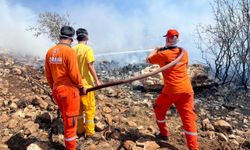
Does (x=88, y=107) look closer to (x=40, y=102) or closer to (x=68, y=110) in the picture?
(x=68, y=110)

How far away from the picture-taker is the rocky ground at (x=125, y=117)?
5.01m

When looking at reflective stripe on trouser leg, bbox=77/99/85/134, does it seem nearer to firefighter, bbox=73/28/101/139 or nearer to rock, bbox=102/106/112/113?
firefighter, bbox=73/28/101/139

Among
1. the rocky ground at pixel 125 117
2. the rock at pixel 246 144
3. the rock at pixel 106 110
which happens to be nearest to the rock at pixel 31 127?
the rocky ground at pixel 125 117

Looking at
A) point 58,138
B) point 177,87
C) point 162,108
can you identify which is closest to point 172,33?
point 177,87

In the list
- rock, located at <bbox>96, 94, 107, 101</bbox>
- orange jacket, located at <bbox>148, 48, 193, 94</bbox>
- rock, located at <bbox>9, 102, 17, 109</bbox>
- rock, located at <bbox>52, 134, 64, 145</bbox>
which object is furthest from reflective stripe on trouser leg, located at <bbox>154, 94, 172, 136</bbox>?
rock, located at <bbox>9, 102, 17, 109</bbox>

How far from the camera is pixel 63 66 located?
167 inches

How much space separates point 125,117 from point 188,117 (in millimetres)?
1826

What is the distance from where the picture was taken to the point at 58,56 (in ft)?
13.9

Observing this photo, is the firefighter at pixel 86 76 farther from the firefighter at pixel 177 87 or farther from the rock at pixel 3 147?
the rock at pixel 3 147

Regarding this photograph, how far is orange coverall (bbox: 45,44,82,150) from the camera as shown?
4219 millimetres

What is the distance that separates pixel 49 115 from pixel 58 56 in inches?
67.2

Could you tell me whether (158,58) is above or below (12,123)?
above

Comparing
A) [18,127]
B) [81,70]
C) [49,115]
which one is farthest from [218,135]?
[18,127]

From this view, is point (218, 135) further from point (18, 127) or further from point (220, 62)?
point (220, 62)
